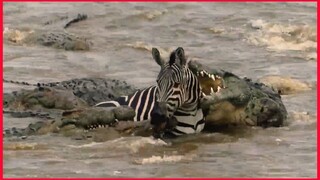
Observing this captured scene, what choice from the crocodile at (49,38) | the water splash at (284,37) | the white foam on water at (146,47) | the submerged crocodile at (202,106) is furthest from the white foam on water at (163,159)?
the crocodile at (49,38)

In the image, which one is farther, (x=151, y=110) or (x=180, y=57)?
(x=151, y=110)

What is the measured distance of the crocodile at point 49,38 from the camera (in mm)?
22673

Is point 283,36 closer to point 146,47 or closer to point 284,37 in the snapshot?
point 284,37

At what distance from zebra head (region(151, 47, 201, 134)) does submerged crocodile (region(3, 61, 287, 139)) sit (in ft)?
1.66

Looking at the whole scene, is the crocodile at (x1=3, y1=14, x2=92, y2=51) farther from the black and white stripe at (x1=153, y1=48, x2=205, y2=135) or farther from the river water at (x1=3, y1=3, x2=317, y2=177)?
the black and white stripe at (x1=153, y1=48, x2=205, y2=135)

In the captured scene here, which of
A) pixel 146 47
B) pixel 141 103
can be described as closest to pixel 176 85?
pixel 141 103

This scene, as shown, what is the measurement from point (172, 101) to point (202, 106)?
1018 mm

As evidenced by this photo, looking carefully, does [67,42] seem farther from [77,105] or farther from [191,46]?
[77,105]

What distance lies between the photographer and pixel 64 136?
12.2m

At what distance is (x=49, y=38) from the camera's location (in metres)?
23.5

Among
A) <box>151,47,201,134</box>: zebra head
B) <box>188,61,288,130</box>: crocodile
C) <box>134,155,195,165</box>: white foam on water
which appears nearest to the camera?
<box>134,155,195,165</box>: white foam on water

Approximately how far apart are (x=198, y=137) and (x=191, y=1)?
2078 centimetres

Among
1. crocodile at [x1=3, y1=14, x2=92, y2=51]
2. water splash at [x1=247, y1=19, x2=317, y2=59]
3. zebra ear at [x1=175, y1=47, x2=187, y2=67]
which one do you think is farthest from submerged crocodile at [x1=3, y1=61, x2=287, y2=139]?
water splash at [x1=247, y1=19, x2=317, y2=59]

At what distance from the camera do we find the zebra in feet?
37.0
